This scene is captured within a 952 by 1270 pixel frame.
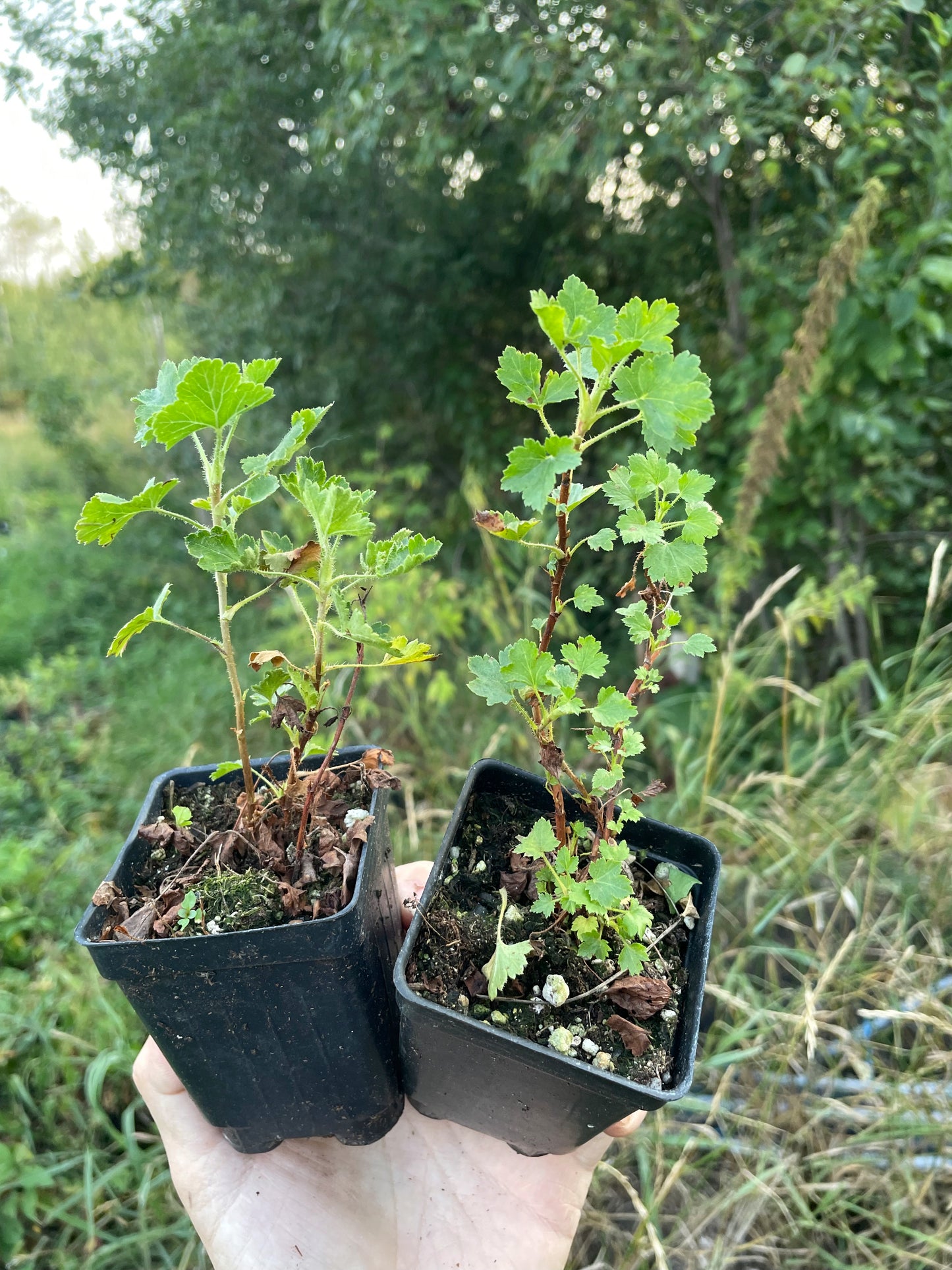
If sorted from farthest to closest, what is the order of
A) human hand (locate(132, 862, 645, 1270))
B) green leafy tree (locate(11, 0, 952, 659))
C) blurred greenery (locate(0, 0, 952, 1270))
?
green leafy tree (locate(11, 0, 952, 659)) → blurred greenery (locate(0, 0, 952, 1270)) → human hand (locate(132, 862, 645, 1270))

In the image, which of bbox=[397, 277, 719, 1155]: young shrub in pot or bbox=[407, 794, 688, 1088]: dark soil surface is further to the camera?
bbox=[407, 794, 688, 1088]: dark soil surface

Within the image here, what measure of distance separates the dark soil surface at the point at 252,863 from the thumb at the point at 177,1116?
30 cm

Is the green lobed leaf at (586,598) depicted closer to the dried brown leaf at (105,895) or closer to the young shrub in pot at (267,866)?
the young shrub in pot at (267,866)

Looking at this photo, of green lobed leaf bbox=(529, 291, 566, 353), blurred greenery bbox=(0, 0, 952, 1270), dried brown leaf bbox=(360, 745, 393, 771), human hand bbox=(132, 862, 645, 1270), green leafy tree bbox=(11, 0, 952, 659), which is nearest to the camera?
green lobed leaf bbox=(529, 291, 566, 353)

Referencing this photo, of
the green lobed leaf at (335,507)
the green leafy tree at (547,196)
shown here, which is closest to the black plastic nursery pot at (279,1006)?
the green lobed leaf at (335,507)

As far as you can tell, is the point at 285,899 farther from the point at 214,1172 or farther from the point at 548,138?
the point at 548,138

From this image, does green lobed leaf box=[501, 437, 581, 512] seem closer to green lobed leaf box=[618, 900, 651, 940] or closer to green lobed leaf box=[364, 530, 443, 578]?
green lobed leaf box=[364, 530, 443, 578]

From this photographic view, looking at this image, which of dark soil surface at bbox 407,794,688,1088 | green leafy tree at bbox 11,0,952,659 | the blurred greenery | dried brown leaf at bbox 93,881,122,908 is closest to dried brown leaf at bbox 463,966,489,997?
dark soil surface at bbox 407,794,688,1088

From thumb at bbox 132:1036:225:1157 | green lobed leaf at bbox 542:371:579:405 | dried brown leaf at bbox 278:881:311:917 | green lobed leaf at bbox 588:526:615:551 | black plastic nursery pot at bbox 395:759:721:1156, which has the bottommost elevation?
thumb at bbox 132:1036:225:1157

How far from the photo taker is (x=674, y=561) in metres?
0.62

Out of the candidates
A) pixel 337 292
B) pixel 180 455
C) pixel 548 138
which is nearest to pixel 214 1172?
pixel 548 138

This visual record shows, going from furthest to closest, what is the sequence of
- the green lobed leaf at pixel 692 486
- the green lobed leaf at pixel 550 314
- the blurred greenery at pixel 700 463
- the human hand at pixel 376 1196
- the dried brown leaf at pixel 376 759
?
the blurred greenery at pixel 700 463, the human hand at pixel 376 1196, the dried brown leaf at pixel 376 759, the green lobed leaf at pixel 692 486, the green lobed leaf at pixel 550 314

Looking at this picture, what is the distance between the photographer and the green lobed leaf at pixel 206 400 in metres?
0.56

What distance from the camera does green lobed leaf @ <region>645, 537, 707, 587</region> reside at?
61 cm
